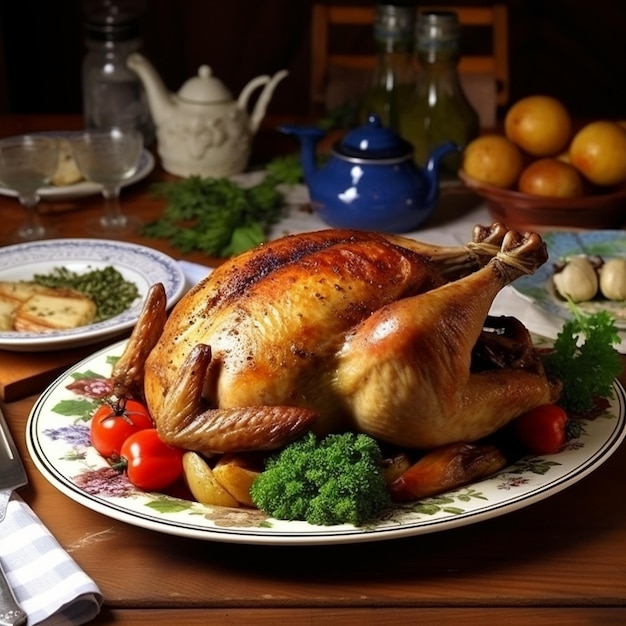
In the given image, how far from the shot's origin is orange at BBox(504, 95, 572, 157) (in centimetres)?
→ 246

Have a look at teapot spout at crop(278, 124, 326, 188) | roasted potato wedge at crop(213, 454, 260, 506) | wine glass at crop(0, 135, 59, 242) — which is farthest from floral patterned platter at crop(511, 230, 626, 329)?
wine glass at crop(0, 135, 59, 242)

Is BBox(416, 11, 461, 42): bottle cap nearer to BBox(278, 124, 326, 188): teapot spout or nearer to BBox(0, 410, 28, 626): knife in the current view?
BBox(278, 124, 326, 188): teapot spout

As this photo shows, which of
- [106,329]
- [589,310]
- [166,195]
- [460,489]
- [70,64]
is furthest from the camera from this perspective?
[70,64]

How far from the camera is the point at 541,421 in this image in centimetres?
133

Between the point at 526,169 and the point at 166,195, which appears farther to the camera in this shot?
the point at 166,195

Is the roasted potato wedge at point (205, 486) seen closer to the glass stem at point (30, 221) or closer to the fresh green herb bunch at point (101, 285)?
the fresh green herb bunch at point (101, 285)

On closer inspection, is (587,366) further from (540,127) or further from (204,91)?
(204,91)

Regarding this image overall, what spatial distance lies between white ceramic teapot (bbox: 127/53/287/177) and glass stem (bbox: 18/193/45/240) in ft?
1.52

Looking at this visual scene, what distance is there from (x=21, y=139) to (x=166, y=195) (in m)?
0.41

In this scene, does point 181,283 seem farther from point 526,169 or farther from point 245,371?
point 526,169

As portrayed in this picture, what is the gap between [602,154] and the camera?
2373mm

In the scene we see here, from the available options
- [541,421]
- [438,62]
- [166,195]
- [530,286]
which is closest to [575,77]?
[438,62]

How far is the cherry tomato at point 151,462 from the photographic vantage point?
4.12 feet

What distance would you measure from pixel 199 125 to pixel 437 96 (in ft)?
1.96
